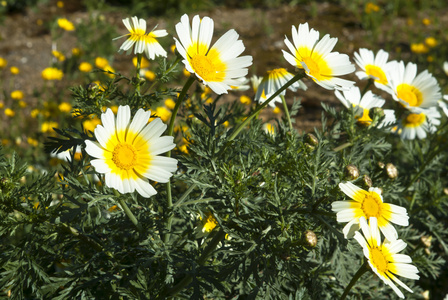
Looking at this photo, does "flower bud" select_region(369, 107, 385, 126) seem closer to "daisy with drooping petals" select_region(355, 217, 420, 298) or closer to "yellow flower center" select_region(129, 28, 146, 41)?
"daisy with drooping petals" select_region(355, 217, 420, 298)

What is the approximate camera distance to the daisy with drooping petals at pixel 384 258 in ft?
4.74

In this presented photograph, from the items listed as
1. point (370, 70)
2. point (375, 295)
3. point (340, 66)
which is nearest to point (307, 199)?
point (340, 66)

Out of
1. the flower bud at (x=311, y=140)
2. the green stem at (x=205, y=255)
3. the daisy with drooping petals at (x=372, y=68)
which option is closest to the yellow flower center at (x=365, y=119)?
the daisy with drooping petals at (x=372, y=68)

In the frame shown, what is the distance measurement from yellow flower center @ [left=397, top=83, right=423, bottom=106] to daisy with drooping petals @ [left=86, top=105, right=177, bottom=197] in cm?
146

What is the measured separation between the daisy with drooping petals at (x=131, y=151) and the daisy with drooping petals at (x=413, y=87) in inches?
54.2

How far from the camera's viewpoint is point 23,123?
4.48 metres

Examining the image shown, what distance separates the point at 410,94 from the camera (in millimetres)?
2246

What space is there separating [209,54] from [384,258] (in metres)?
1.03

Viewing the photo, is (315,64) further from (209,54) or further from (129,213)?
(129,213)

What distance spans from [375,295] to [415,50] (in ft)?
11.6

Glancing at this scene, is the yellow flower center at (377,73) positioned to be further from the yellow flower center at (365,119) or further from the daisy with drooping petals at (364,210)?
the daisy with drooping petals at (364,210)

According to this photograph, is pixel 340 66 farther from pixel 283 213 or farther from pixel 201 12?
pixel 201 12

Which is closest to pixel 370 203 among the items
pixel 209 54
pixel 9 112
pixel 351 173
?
pixel 351 173

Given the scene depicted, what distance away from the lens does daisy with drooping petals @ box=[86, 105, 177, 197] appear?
133 centimetres
